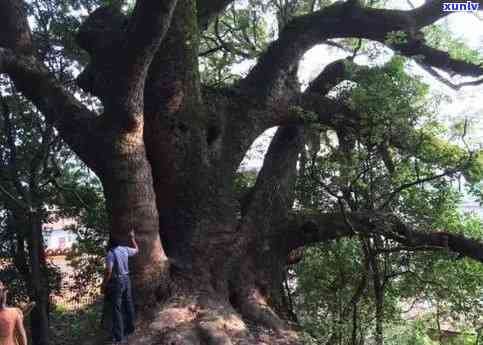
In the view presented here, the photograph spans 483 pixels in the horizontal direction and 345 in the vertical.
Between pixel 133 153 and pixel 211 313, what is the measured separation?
2.19 metres

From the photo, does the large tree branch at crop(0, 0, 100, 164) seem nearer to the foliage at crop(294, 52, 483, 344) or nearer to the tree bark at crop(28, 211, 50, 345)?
the tree bark at crop(28, 211, 50, 345)

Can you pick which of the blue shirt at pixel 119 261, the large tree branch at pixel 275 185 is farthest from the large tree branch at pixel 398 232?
the blue shirt at pixel 119 261

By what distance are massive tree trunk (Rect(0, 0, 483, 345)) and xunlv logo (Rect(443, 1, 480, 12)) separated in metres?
0.23

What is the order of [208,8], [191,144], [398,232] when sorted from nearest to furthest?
[398,232], [191,144], [208,8]

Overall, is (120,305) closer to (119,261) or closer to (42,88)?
(119,261)

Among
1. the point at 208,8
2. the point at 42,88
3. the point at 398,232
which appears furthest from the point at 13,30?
the point at 398,232

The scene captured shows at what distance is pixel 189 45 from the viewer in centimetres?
745

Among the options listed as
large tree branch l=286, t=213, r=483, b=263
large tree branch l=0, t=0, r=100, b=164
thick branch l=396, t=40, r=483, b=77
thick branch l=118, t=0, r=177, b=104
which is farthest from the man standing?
thick branch l=396, t=40, r=483, b=77

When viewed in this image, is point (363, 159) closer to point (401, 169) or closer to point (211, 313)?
point (401, 169)

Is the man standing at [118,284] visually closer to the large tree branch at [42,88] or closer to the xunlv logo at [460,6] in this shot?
the large tree branch at [42,88]

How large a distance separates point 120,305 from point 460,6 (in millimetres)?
7080

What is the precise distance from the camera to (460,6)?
27.3 feet

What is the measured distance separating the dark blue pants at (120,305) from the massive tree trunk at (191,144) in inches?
7.1

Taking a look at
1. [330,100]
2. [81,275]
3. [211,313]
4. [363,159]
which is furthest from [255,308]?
[81,275]
